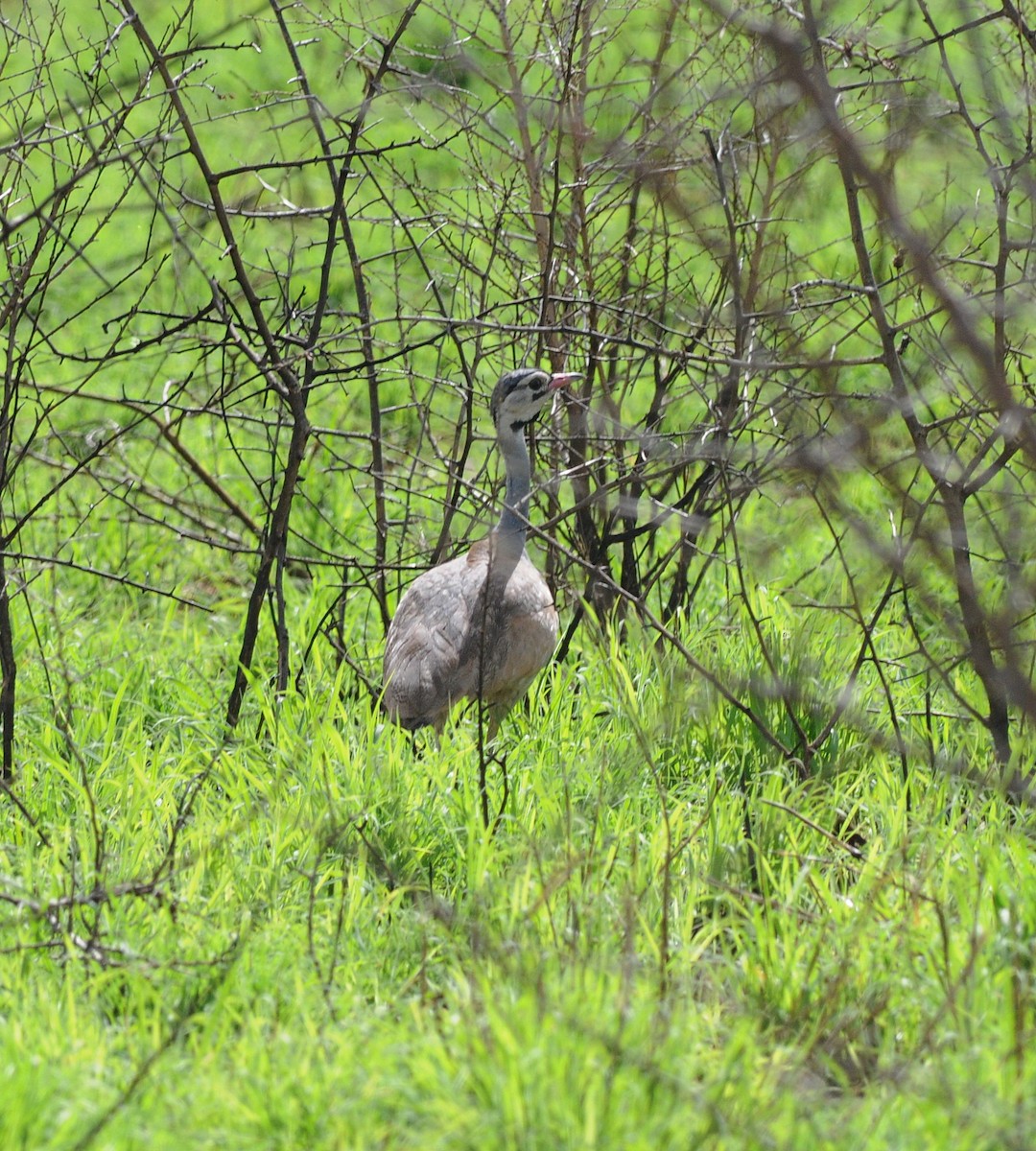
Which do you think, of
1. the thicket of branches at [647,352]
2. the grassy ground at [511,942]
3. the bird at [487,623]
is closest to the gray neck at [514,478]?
the bird at [487,623]

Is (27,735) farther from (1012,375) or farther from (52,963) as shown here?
(1012,375)

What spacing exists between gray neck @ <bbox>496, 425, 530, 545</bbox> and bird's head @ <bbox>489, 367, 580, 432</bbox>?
0.04 meters

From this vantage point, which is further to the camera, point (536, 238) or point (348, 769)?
point (536, 238)

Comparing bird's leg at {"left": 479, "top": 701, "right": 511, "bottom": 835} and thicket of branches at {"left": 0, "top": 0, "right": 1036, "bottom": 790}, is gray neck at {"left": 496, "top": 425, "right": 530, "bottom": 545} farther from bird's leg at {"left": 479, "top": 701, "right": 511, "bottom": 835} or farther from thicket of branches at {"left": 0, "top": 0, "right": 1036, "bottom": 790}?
bird's leg at {"left": 479, "top": 701, "right": 511, "bottom": 835}

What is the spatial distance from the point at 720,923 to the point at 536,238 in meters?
2.54

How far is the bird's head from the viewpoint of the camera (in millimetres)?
4551

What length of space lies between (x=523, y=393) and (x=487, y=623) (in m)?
0.78

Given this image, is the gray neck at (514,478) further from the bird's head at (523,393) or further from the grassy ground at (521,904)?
the grassy ground at (521,904)

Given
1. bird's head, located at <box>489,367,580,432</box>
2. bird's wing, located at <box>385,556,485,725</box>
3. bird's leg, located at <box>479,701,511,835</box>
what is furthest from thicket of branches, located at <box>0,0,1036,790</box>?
bird's leg, located at <box>479,701,511,835</box>

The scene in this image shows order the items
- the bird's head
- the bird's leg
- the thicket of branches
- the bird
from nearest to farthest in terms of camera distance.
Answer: the thicket of branches < the bird's leg < the bird < the bird's head

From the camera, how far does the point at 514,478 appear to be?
4.79 meters

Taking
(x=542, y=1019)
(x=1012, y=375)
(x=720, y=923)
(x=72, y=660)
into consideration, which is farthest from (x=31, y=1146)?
(x=1012, y=375)

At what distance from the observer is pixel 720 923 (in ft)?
10.3

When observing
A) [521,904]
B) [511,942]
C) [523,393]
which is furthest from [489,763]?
[523,393]
